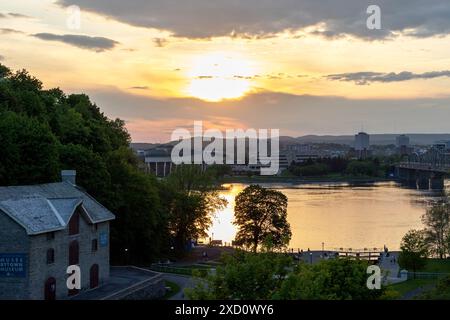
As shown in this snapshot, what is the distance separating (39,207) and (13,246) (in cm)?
252

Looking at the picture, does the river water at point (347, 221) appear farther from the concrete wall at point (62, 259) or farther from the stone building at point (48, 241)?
the stone building at point (48, 241)

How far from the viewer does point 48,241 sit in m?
30.0

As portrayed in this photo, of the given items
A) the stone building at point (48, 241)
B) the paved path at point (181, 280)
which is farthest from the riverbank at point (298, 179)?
the stone building at point (48, 241)

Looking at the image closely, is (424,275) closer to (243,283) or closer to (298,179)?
(243,283)

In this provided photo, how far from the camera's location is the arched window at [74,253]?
1277 inches

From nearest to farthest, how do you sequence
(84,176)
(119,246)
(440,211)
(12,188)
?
(12,188) → (84,176) → (119,246) → (440,211)

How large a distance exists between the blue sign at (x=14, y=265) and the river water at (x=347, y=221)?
38.0m

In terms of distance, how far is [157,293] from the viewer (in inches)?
1411

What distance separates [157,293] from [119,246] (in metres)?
10.7

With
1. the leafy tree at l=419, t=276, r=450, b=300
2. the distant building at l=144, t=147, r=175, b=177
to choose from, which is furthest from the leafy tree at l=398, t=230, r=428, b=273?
the distant building at l=144, t=147, r=175, b=177

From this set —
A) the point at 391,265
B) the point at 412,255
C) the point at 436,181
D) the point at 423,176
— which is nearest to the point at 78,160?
the point at 412,255

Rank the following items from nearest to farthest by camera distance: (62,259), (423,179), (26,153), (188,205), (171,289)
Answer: (62,259)
(171,289)
(26,153)
(188,205)
(423,179)
